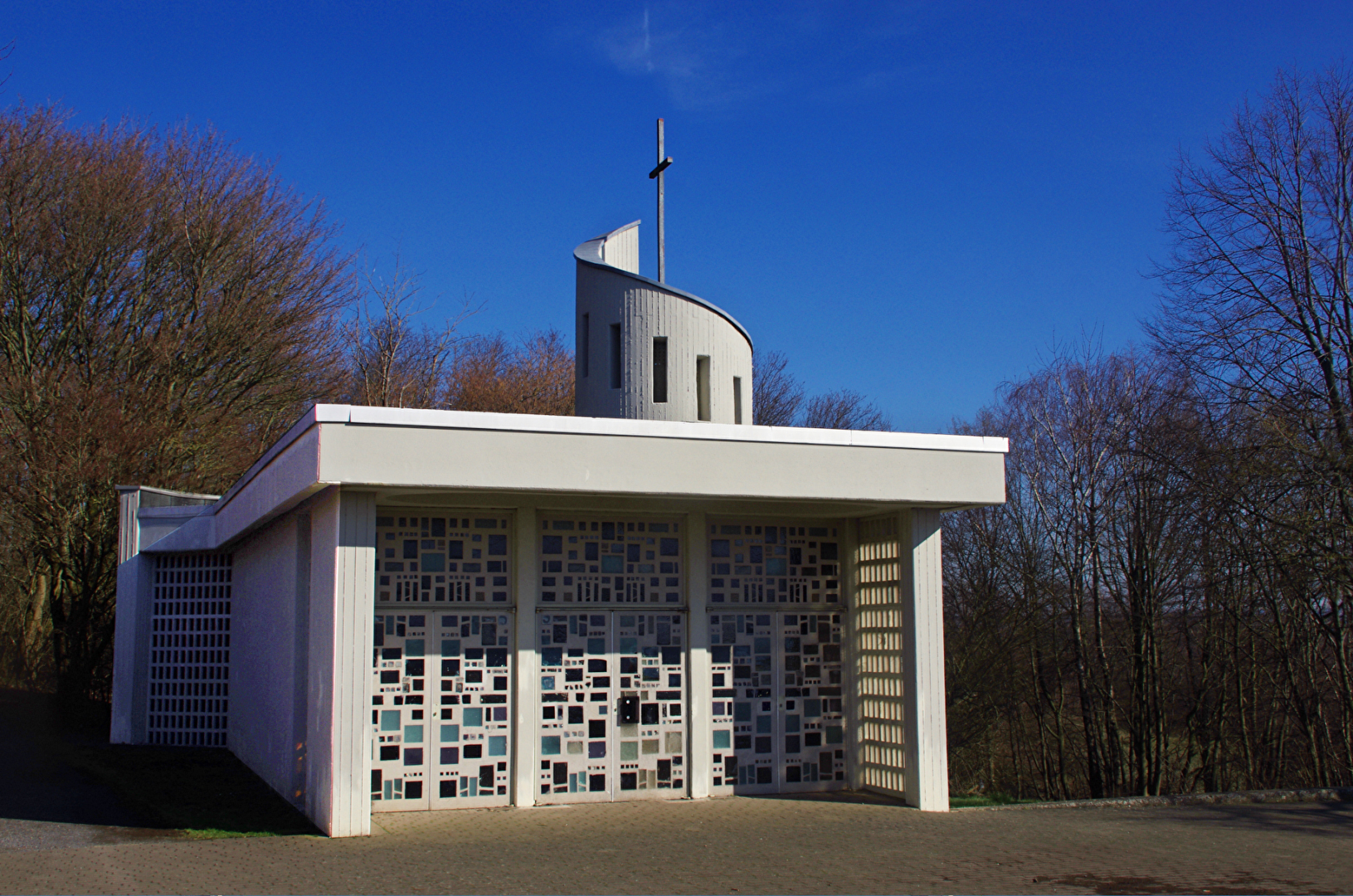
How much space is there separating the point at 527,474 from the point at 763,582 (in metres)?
3.08

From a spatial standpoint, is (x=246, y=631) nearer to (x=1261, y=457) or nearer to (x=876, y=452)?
(x=876, y=452)

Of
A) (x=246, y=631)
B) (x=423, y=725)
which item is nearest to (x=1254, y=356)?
(x=423, y=725)

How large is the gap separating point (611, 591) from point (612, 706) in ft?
3.37

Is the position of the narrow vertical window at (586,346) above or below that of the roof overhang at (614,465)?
above

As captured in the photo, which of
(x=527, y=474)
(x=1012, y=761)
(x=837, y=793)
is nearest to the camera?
(x=527, y=474)

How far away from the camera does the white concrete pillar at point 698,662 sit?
9.98 meters

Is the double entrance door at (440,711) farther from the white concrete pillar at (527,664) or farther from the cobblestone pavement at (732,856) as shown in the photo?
the cobblestone pavement at (732,856)

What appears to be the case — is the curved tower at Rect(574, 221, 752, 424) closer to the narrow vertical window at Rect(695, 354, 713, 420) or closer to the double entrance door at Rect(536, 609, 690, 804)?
the narrow vertical window at Rect(695, 354, 713, 420)

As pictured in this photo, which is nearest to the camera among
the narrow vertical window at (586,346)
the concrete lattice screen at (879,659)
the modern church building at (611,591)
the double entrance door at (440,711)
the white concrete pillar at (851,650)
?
the modern church building at (611,591)

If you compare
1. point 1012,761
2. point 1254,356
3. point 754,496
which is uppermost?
point 1254,356

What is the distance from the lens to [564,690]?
974 cm

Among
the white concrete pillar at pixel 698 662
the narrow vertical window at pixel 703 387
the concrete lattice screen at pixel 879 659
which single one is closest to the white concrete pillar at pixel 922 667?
the concrete lattice screen at pixel 879 659

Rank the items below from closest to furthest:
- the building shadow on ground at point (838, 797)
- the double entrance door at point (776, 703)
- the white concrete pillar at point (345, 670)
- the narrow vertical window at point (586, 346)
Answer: the white concrete pillar at point (345, 670), the building shadow on ground at point (838, 797), the double entrance door at point (776, 703), the narrow vertical window at point (586, 346)

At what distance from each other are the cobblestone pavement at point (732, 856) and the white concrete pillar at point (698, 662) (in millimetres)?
387
